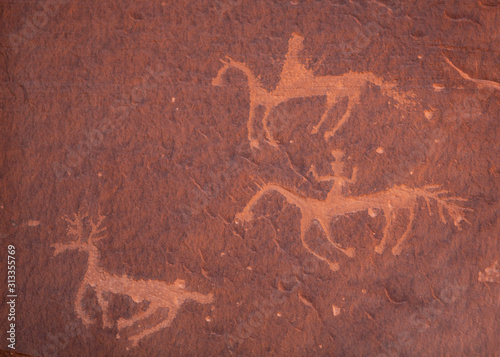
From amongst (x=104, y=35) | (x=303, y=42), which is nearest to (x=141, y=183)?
(x=104, y=35)

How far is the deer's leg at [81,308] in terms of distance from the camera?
1230 mm

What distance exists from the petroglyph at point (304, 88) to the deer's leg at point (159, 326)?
0.60 metres

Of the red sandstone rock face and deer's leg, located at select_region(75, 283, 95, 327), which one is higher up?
the red sandstone rock face

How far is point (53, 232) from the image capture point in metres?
1.24

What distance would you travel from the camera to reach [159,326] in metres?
1.22

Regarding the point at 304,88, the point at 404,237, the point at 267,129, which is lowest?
the point at 404,237

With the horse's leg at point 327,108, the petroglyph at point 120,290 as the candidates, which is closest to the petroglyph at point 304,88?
the horse's leg at point 327,108

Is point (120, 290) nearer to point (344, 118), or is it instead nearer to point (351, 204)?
point (351, 204)

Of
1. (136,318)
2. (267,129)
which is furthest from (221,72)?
(136,318)

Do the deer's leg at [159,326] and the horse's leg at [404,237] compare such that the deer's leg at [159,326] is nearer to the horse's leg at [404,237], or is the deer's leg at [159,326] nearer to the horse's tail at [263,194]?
the horse's tail at [263,194]

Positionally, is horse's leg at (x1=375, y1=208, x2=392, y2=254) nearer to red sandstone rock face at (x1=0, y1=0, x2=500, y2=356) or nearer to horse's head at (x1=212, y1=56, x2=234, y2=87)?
red sandstone rock face at (x1=0, y1=0, x2=500, y2=356)

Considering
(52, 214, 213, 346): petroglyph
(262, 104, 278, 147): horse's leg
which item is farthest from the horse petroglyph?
(52, 214, 213, 346): petroglyph

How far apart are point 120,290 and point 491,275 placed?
1.19 m

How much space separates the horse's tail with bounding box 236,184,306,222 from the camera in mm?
1199
